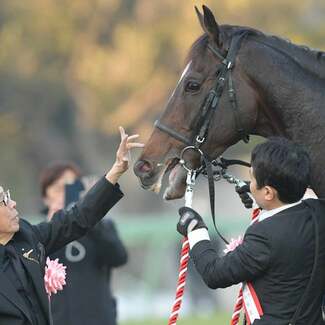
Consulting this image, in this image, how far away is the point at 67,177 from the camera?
8.38 metres

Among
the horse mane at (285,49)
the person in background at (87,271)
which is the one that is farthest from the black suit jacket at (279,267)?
the person in background at (87,271)

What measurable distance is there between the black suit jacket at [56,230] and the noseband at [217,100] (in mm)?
648

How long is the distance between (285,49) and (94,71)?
827 inches

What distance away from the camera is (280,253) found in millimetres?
4375

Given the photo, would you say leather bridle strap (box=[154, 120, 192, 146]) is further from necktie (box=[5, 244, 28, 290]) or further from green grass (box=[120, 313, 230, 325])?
green grass (box=[120, 313, 230, 325])

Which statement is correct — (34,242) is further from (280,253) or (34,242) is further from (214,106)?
(280,253)

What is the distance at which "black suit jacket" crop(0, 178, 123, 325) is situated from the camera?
5102 millimetres

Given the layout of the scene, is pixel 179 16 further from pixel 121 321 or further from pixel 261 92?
pixel 261 92

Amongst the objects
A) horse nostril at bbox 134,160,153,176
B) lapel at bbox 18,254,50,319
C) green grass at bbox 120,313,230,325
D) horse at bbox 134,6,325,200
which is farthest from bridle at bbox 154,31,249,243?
green grass at bbox 120,313,230,325

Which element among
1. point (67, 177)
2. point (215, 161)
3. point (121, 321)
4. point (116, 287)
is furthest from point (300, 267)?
point (116, 287)

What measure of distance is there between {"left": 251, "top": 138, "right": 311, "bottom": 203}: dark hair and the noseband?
1.84 feet

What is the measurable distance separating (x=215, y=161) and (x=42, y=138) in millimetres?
21756

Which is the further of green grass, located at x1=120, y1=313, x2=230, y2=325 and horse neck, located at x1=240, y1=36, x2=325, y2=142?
green grass, located at x1=120, y1=313, x2=230, y2=325

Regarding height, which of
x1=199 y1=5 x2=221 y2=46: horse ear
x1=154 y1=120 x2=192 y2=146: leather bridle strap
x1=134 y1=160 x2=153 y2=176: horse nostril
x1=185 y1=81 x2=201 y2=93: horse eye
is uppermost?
x1=199 y1=5 x2=221 y2=46: horse ear
